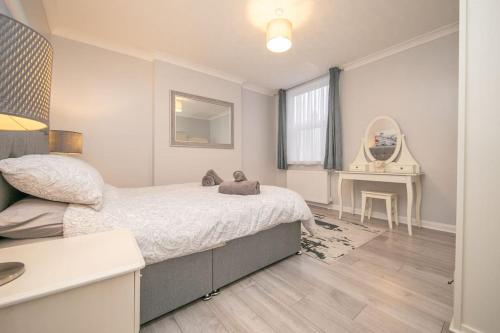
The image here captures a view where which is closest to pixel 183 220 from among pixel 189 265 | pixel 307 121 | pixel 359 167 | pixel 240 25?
pixel 189 265

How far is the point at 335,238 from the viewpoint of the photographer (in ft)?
7.77

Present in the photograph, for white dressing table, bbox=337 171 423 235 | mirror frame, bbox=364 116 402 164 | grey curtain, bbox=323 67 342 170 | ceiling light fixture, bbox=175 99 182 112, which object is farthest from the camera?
grey curtain, bbox=323 67 342 170

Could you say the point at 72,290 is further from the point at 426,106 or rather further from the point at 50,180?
the point at 426,106

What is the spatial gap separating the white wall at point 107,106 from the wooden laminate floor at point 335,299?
235 cm

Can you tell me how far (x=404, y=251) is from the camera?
205 centimetres

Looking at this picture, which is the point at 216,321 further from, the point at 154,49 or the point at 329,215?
the point at 154,49

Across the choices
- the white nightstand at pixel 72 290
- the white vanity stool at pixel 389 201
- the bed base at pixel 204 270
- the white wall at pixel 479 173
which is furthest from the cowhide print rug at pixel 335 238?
the white nightstand at pixel 72 290

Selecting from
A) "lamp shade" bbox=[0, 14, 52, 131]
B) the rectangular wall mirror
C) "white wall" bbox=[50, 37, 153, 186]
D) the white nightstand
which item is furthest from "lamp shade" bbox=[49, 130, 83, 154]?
"lamp shade" bbox=[0, 14, 52, 131]

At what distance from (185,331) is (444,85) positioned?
12.2 ft

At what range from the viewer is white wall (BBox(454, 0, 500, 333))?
0.94 m

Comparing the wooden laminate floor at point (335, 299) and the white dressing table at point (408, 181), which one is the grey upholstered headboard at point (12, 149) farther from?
the white dressing table at point (408, 181)

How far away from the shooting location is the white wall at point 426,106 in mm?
2543

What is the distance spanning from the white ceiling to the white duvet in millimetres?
2026

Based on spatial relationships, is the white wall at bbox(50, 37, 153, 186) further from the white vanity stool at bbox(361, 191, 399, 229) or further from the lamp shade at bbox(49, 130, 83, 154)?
the white vanity stool at bbox(361, 191, 399, 229)
